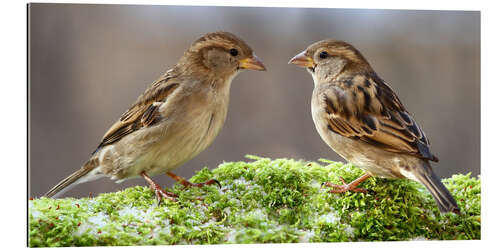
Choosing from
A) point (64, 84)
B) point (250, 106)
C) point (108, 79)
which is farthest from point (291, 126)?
point (64, 84)

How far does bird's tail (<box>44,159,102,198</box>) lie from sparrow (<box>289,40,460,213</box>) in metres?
2.19

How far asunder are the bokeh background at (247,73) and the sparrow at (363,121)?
0.60 feet

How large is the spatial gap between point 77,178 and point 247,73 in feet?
6.39

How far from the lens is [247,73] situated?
525 centimetres

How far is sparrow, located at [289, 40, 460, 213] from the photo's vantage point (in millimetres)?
4555

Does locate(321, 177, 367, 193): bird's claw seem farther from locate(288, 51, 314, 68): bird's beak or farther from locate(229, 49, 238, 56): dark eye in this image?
locate(229, 49, 238, 56): dark eye

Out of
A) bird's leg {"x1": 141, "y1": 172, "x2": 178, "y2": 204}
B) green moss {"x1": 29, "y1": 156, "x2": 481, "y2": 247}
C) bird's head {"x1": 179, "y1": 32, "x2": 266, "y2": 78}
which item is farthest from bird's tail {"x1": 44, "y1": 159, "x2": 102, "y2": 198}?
bird's head {"x1": 179, "y1": 32, "x2": 266, "y2": 78}

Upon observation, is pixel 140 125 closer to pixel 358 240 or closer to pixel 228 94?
pixel 228 94

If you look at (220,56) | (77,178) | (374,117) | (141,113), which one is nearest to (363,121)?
(374,117)

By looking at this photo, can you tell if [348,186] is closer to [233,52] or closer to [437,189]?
[437,189]

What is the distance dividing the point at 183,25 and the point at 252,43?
2.29 ft

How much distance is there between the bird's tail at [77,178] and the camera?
4746mm

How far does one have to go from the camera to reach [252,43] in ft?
Answer: 16.7

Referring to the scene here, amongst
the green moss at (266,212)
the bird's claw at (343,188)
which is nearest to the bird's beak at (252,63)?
the green moss at (266,212)
